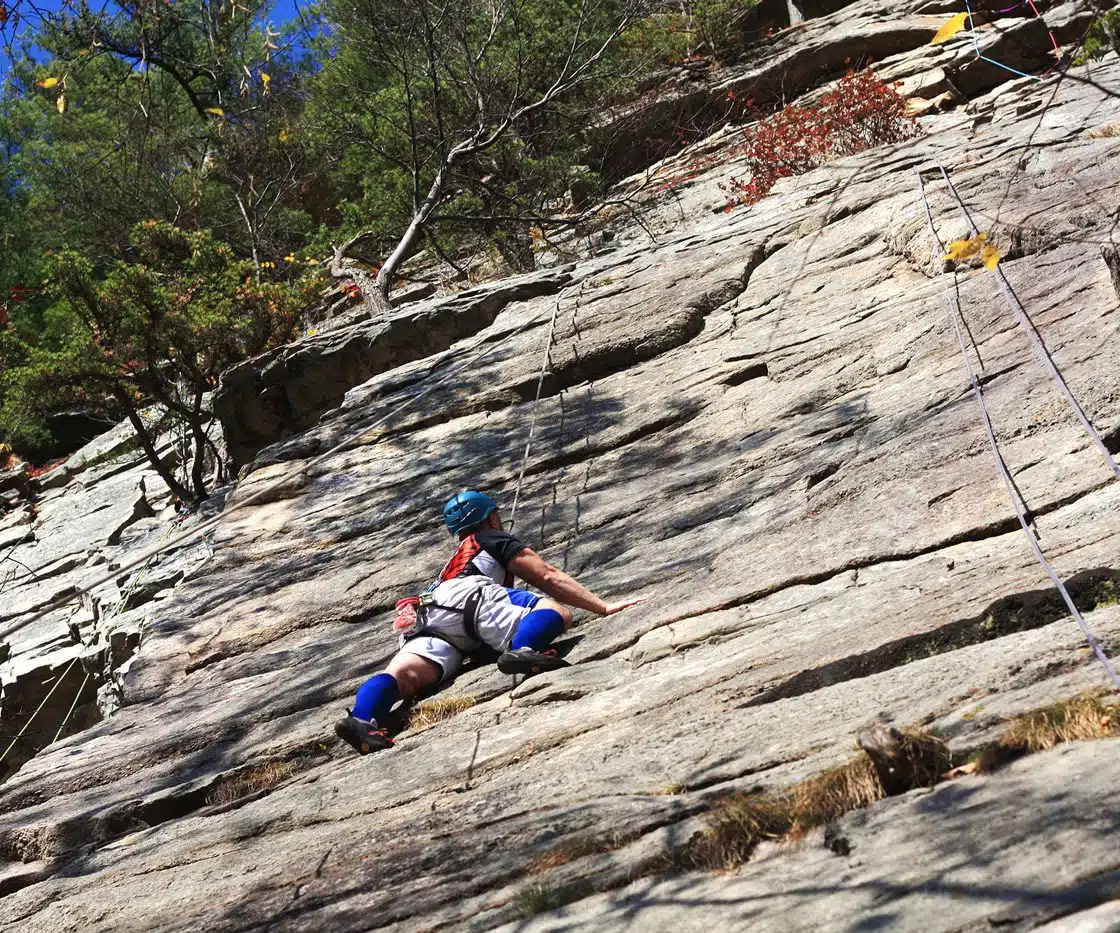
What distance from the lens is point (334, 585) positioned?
723cm

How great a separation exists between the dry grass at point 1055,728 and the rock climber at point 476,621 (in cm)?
234

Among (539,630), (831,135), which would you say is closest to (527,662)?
(539,630)

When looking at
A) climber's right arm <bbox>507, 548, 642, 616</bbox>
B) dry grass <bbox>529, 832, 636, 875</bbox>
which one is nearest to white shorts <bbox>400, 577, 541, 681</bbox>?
climber's right arm <bbox>507, 548, 642, 616</bbox>

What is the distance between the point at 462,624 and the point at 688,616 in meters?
1.21

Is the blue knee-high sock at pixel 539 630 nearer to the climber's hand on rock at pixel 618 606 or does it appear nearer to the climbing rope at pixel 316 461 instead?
the climber's hand on rock at pixel 618 606

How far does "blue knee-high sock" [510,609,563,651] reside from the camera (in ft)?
17.5

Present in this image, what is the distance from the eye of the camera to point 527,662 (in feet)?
16.9

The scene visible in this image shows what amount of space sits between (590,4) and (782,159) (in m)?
5.53

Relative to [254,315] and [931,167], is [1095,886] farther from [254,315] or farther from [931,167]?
[254,315]

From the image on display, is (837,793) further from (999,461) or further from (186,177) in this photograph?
(186,177)

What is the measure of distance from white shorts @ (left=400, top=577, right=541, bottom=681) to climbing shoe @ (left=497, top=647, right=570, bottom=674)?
42 centimetres

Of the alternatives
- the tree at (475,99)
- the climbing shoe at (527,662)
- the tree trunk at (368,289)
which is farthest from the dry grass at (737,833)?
the tree at (475,99)

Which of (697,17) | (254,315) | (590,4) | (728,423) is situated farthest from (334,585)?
(697,17)

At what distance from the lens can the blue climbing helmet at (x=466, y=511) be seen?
621 cm
